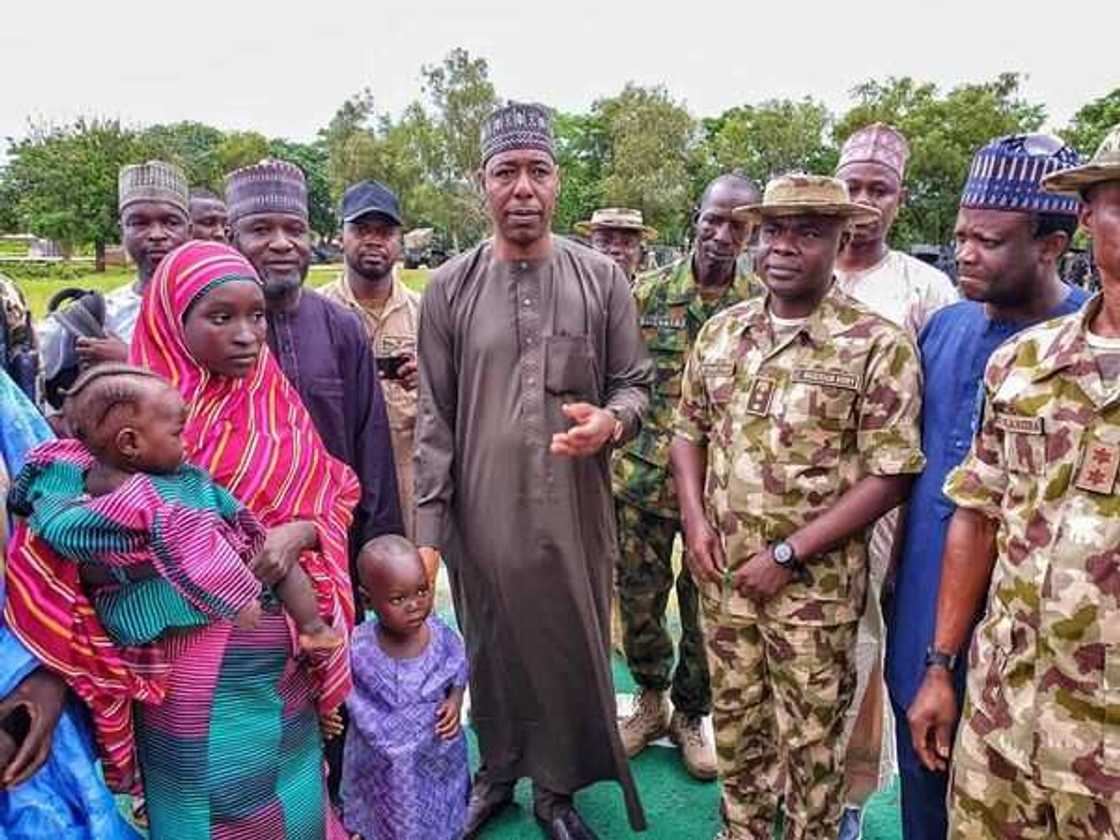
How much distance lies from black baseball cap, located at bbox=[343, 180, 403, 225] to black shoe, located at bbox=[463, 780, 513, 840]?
2486 millimetres

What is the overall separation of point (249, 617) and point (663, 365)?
2.19 metres

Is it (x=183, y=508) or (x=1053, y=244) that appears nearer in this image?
(x=183, y=508)

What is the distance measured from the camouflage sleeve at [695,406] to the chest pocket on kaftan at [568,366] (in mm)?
325

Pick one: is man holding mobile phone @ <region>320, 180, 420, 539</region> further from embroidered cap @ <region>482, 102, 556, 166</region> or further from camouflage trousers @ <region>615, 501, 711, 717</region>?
embroidered cap @ <region>482, 102, 556, 166</region>

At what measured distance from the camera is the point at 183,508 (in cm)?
181

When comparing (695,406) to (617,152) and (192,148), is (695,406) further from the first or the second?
(192,148)

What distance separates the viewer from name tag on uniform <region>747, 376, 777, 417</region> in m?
2.55

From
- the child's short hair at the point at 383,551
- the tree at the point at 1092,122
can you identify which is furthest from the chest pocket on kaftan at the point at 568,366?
the tree at the point at 1092,122

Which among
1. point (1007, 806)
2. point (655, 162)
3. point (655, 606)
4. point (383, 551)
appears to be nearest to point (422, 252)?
point (655, 162)

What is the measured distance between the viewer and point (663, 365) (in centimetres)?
373

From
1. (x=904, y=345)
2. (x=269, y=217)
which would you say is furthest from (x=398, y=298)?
(x=904, y=345)

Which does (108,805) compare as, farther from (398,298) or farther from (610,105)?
(610,105)

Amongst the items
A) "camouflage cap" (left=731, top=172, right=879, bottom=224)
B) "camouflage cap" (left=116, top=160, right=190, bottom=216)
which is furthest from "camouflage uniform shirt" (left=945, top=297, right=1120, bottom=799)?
"camouflage cap" (left=116, top=160, right=190, bottom=216)

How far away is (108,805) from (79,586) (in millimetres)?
→ 463
